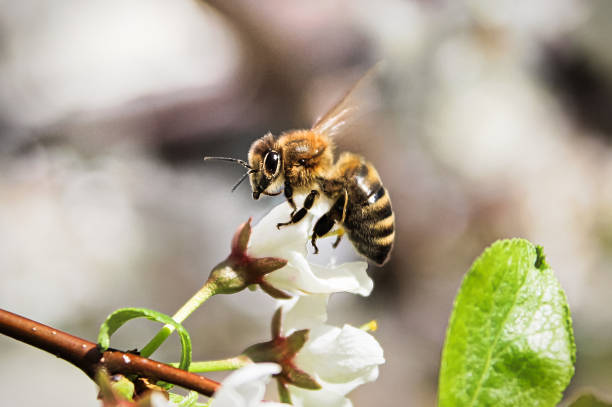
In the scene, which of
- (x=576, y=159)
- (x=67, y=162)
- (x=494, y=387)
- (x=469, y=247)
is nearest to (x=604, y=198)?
(x=576, y=159)

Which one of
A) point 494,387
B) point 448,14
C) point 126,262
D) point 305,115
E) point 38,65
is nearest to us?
point 494,387

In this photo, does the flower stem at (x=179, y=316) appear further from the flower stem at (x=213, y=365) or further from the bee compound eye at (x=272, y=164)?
the bee compound eye at (x=272, y=164)

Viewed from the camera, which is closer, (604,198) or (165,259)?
(165,259)

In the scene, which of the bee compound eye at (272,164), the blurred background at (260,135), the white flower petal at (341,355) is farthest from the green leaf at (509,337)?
the blurred background at (260,135)

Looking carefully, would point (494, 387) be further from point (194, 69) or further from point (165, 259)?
point (194, 69)

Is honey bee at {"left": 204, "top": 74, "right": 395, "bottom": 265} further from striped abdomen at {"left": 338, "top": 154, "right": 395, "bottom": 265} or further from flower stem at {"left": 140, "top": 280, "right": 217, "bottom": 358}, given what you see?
flower stem at {"left": 140, "top": 280, "right": 217, "bottom": 358}

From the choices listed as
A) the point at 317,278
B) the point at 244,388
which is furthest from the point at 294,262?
the point at 244,388

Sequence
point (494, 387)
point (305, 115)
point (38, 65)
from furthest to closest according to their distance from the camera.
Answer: point (305, 115), point (38, 65), point (494, 387)
